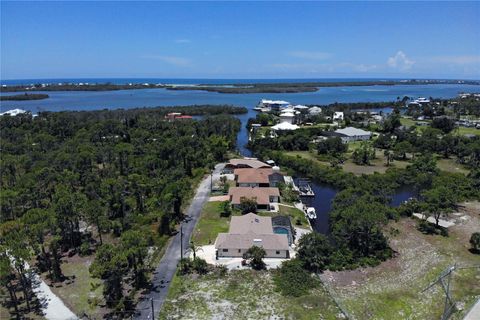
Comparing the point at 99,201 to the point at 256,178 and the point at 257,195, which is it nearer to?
the point at 257,195

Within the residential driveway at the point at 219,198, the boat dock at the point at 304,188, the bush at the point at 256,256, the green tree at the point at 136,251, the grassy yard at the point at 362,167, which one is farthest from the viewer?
the grassy yard at the point at 362,167

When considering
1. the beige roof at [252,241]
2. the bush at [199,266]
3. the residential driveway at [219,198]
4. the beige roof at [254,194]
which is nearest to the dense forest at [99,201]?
the residential driveway at [219,198]

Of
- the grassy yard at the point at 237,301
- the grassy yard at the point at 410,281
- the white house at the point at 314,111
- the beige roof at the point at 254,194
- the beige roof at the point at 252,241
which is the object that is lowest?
the grassy yard at the point at 410,281

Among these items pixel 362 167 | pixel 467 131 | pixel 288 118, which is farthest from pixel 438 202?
pixel 288 118

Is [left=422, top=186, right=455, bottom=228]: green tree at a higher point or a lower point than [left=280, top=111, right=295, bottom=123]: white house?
lower

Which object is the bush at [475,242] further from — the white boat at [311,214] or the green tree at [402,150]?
the green tree at [402,150]

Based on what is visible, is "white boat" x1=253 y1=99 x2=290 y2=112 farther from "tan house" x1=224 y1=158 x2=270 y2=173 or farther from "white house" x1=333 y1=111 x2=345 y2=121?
"tan house" x1=224 y1=158 x2=270 y2=173

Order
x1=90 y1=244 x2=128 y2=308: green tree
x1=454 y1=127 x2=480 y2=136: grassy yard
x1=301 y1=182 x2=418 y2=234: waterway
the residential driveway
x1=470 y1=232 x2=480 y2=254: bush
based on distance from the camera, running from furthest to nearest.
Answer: x1=454 y1=127 x2=480 y2=136: grassy yard, the residential driveway, x1=301 y1=182 x2=418 y2=234: waterway, x1=470 y1=232 x2=480 y2=254: bush, x1=90 y1=244 x2=128 y2=308: green tree

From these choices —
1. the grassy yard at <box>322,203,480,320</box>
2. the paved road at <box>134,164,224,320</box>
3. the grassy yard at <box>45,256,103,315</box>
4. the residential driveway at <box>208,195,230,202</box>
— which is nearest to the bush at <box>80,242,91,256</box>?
the grassy yard at <box>45,256,103,315</box>
